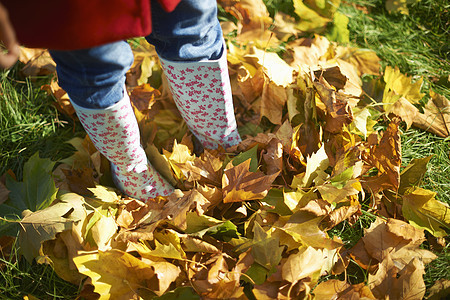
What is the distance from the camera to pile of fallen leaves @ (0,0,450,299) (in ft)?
2.93

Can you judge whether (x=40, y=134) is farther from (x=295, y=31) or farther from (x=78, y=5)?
(x=295, y=31)

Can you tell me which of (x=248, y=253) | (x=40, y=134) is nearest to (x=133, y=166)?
(x=248, y=253)

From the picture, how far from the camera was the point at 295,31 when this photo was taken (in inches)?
62.1

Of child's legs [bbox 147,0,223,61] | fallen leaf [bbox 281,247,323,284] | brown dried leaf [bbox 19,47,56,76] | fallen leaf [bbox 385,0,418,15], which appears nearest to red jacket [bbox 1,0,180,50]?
child's legs [bbox 147,0,223,61]

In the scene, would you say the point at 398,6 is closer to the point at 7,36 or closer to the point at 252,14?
the point at 252,14

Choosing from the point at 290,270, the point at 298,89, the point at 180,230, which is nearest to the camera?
the point at 290,270

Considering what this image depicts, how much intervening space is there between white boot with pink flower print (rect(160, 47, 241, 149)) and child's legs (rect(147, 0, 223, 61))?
29 mm

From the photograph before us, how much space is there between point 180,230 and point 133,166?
0.71 ft

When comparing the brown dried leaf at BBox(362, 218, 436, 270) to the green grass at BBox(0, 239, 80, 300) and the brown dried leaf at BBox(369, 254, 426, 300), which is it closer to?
the brown dried leaf at BBox(369, 254, 426, 300)

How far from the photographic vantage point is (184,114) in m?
1.12

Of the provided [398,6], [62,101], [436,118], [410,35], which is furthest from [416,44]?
[62,101]

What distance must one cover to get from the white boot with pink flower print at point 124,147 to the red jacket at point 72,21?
0.24 meters

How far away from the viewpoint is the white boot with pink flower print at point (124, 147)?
0.88 meters

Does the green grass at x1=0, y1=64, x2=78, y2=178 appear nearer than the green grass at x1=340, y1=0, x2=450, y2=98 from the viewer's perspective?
Yes
